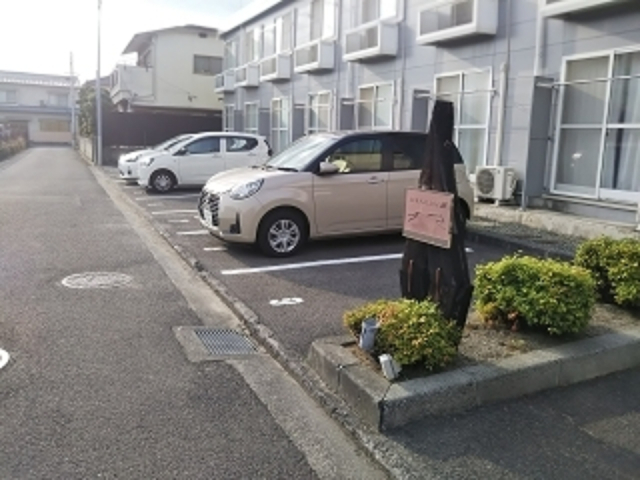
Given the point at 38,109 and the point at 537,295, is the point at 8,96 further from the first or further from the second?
the point at 537,295

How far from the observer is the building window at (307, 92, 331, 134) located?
642 inches

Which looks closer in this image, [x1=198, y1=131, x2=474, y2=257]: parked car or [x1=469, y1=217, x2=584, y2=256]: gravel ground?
[x1=198, y1=131, x2=474, y2=257]: parked car

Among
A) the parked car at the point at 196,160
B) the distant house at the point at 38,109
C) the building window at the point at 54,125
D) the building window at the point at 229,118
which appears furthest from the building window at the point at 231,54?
the building window at the point at 54,125

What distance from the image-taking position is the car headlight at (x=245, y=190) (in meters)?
6.90

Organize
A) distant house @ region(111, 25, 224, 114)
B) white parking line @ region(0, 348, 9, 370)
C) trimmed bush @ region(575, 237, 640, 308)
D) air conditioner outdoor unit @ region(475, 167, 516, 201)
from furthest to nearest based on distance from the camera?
distant house @ region(111, 25, 224, 114)
air conditioner outdoor unit @ region(475, 167, 516, 201)
trimmed bush @ region(575, 237, 640, 308)
white parking line @ region(0, 348, 9, 370)

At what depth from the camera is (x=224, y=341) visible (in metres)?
4.48

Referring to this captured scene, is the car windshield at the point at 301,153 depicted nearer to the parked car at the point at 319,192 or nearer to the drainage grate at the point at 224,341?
the parked car at the point at 319,192

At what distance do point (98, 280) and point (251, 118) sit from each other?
59.6 ft

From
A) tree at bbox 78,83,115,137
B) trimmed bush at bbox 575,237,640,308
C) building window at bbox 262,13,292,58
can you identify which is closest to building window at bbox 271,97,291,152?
building window at bbox 262,13,292,58

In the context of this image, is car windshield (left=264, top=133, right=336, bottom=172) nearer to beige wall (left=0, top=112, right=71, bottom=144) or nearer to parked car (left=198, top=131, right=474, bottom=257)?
parked car (left=198, top=131, right=474, bottom=257)

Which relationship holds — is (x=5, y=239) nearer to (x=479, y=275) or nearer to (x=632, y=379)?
(x=479, y=275)

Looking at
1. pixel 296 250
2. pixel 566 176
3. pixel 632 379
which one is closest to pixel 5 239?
pixel 296 250

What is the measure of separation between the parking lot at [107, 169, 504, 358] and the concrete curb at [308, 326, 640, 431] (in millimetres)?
670

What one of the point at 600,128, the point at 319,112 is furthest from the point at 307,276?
the point at 319,112
